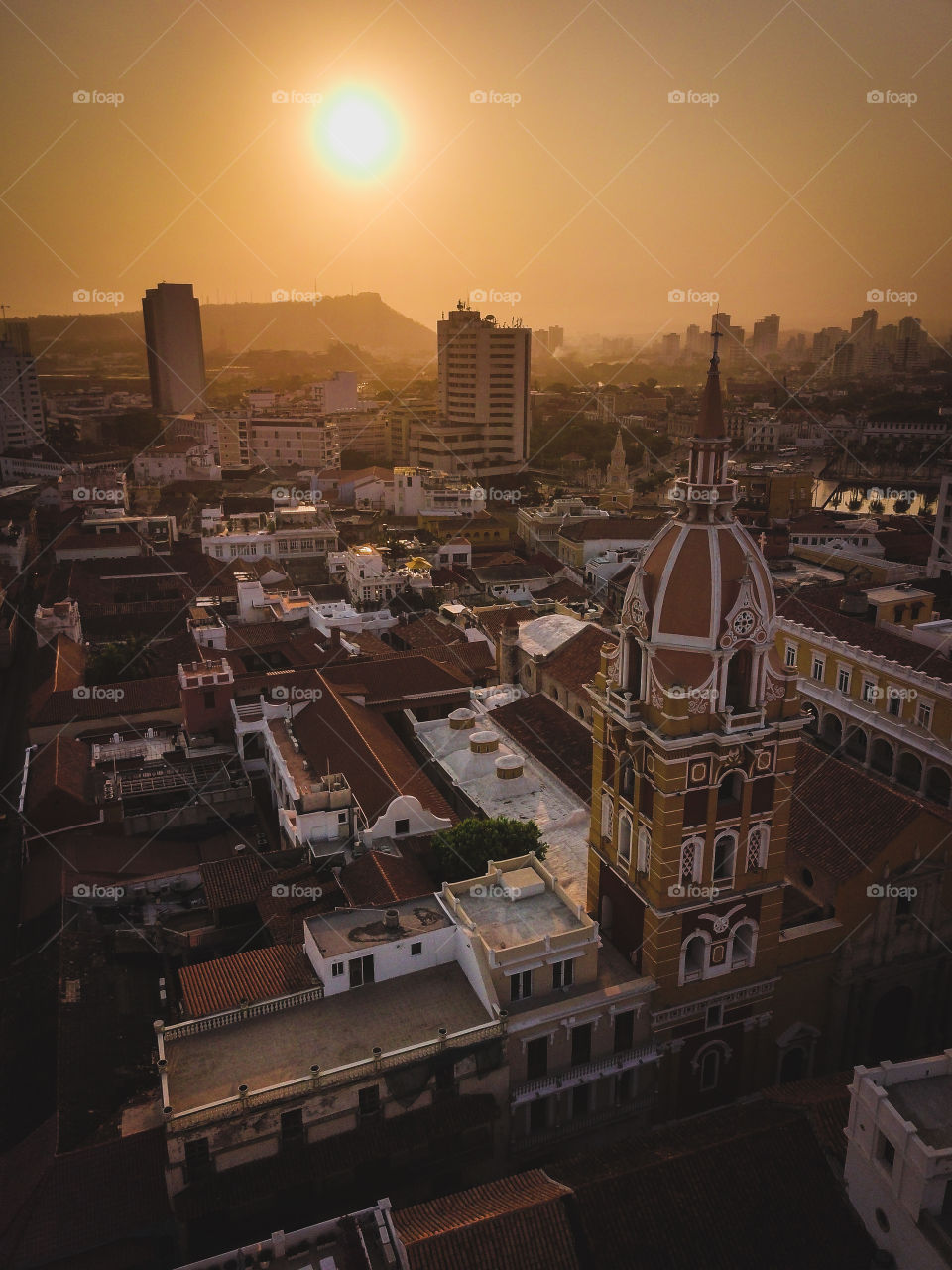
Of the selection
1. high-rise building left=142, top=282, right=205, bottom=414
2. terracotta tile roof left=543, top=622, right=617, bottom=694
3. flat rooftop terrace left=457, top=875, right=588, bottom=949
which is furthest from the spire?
high-rise building left=142, top=282, right=205, bottom=414

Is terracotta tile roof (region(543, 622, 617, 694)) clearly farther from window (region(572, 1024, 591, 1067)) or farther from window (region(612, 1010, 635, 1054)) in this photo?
window (region(572, 1024, 591, 1067))

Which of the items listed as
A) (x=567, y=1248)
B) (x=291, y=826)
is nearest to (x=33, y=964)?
(x=291, y=826)

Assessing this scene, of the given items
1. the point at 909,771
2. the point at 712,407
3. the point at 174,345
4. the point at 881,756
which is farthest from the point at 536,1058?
the point at 174,345

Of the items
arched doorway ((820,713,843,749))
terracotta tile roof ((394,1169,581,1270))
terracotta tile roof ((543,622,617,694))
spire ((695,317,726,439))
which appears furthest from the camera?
terracotta tile roof ((543,622,617,694))

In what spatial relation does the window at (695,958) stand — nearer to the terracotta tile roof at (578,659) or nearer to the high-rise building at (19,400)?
the terracotta tile roof at (578,659)

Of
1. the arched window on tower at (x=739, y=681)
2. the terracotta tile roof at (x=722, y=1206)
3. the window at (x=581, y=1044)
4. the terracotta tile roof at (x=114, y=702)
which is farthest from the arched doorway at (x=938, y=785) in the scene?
the terracotta tile roof at (x=114, y=702)

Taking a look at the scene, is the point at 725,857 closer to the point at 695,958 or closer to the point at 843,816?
the point at 695,958
